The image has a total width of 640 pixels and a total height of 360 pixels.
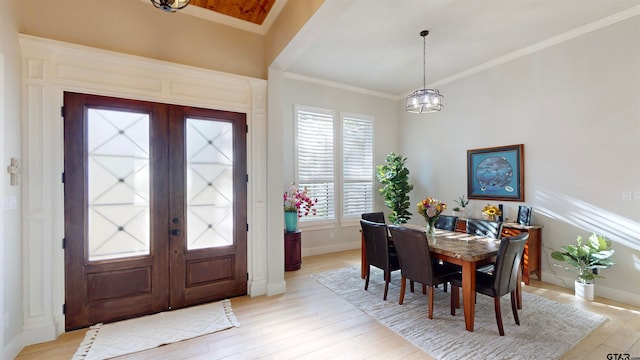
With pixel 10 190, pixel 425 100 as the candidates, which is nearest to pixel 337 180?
pixel 425 100

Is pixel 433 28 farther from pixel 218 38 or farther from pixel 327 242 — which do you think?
pixel 327 242

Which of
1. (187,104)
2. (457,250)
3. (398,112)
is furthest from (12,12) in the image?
(398,112)

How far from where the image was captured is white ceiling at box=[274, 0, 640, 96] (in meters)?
3.04

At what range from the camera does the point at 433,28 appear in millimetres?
3512

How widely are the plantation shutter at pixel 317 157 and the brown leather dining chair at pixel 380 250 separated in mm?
1927

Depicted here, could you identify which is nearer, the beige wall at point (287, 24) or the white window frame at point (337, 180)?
the beige wall at point (287, 24)

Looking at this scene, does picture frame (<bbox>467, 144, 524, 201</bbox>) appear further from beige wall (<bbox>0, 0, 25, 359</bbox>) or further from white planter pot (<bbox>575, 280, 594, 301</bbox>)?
beige wall (<bbox>0, 0, 25, 359</bbox>)

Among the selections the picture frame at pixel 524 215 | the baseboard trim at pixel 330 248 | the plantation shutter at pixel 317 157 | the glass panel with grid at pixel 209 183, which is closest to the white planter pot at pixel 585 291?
the picture frame at pixel 524 215

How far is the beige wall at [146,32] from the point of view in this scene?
2.57m

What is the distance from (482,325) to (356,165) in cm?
375

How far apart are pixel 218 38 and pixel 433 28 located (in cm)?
273

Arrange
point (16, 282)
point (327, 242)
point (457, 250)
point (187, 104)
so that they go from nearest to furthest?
point (16, 282)
point (457, 250)
point (187, 104)
point (327, 242)

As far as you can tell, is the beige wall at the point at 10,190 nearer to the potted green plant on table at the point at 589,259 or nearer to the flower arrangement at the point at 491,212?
the flower arrangement at the point at 491,212

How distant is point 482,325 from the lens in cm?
272
